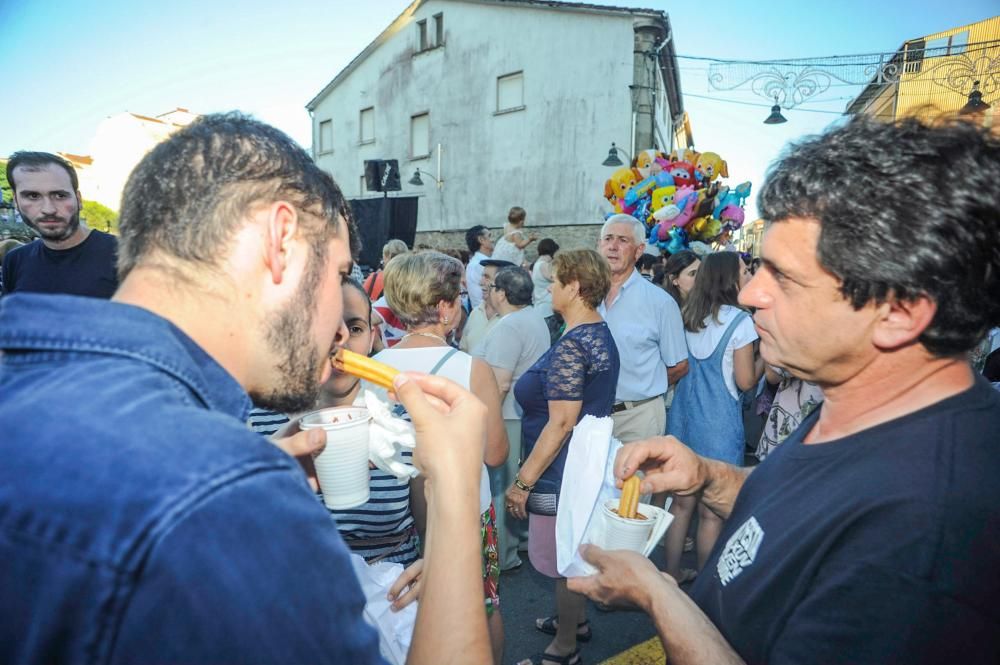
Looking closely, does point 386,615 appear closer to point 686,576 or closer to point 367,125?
point 686,576

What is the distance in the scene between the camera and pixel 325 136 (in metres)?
23.6

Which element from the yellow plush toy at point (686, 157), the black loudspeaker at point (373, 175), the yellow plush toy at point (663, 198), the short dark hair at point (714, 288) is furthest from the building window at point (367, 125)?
the short dark hair at point (714, 288)

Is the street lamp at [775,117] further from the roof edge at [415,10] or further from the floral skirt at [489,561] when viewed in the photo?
the floral skirt at [489,561]

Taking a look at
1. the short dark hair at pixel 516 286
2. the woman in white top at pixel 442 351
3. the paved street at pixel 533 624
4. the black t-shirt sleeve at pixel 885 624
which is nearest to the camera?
the black t-shirt sleeve at pixel 885 624

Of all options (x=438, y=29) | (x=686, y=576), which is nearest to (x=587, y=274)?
(x=686, y=576)

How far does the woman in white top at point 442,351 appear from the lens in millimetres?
2410

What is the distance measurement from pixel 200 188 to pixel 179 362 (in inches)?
15.2

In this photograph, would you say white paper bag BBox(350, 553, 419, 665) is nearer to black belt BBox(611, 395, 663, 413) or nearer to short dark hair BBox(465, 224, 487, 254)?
black belt BBox(611, 395, 663, 413)

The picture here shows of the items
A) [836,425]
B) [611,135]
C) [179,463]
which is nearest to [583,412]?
[836,425]

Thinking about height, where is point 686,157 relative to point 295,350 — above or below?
above

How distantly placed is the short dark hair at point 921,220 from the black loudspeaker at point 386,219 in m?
13.4

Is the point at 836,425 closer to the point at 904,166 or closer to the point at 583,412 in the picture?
the point at 904,166

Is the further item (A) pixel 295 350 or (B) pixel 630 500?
(B) pixel 630 500

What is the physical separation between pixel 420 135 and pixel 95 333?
20.1m
